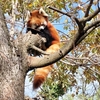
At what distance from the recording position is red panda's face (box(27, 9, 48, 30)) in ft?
14.7

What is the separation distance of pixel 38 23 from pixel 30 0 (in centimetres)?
41

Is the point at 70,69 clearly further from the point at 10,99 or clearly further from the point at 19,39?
the point at 10,99

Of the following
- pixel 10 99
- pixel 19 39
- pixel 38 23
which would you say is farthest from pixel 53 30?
pixel 10 99

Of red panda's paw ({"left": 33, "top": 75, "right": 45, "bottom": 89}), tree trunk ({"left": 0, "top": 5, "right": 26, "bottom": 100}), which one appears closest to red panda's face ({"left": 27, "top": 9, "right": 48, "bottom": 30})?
red panda's paw ({"left": 33, "top": 75, "right": 45, "bottom": 89})

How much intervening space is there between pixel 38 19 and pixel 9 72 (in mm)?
2201

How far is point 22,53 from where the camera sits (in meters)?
2.85

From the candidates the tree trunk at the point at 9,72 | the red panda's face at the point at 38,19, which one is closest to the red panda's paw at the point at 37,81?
the tree trunk at the point at 9,72

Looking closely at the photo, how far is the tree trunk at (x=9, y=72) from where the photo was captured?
2508mm

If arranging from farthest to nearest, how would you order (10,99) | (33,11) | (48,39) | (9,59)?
(33,11) → (48,39) → (9,59) → (10,99)

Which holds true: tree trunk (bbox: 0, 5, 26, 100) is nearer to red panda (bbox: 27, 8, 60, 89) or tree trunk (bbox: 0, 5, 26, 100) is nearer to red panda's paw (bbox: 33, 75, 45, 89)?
red panda's paw (bbox: 33, 75, 45, 89)

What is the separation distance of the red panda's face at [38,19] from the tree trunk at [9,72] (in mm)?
1700

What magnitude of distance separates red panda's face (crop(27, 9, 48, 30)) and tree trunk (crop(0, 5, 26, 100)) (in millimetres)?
Answer: 1700

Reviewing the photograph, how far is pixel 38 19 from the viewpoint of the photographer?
4664 millimetres

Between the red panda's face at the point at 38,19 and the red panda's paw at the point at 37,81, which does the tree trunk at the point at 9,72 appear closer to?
the red panda's paw at the point at 37,81
